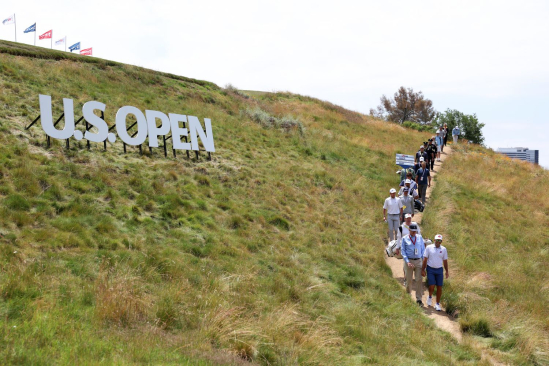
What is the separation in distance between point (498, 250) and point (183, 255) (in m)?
11.7

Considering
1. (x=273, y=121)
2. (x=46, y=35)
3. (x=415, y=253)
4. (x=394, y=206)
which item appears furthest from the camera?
(x=46, y=35)

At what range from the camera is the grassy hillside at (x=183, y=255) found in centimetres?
562

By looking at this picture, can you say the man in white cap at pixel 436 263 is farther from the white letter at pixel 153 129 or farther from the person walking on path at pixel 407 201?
the white letter at pixel 153 129

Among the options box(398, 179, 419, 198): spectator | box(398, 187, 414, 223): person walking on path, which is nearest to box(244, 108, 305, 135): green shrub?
box(398, 179, 419, 198): spectator

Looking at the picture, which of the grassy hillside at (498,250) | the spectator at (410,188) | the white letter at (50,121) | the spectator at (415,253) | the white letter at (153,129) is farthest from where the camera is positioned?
the white letter at (153,129)

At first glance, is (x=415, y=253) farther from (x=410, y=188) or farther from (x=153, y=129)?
(x=153, y=129)

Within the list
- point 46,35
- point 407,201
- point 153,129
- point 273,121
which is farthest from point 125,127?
point 46,35

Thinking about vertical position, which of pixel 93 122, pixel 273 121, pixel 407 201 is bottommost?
pixel 407 201

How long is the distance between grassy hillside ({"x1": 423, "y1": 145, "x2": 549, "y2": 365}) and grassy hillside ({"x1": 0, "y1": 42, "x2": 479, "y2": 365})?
1.34 m

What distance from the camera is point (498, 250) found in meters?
15.2

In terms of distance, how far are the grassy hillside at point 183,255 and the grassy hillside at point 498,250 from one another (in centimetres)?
134

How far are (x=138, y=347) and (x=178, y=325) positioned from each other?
128 centimetres

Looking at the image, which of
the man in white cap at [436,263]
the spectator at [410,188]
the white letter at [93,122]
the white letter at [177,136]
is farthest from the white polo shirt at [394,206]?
the white letter at [93,122]

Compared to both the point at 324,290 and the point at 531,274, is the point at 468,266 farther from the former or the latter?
the point at 324,290
